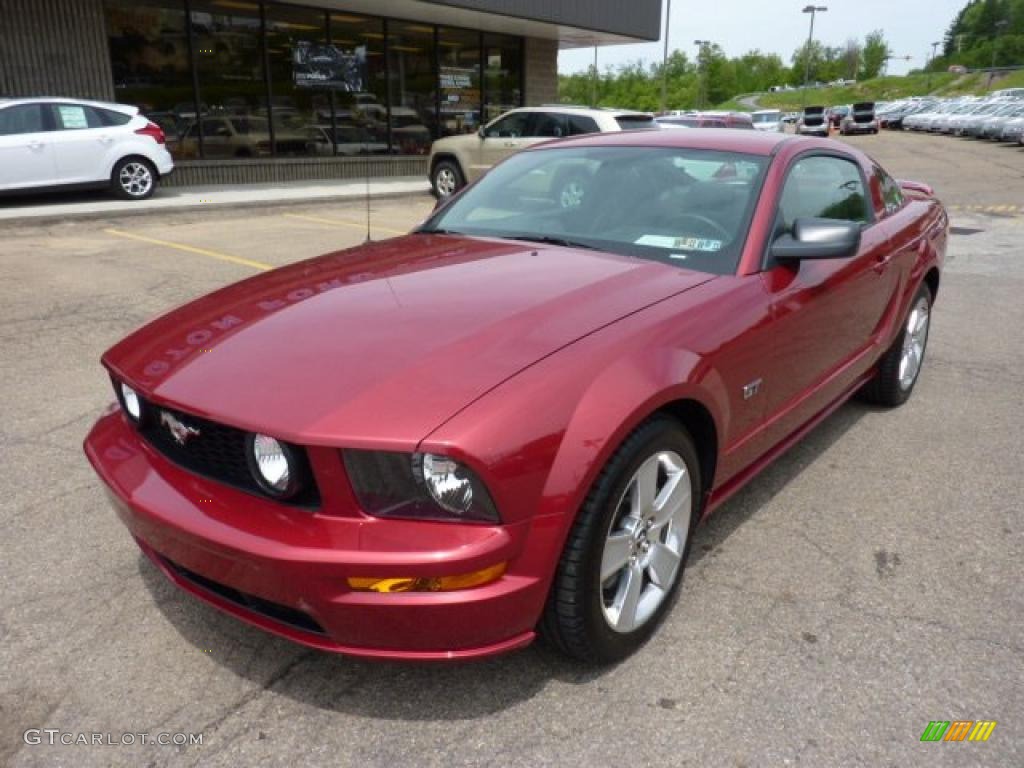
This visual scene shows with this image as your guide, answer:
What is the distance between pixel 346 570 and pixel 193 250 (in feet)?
26.6

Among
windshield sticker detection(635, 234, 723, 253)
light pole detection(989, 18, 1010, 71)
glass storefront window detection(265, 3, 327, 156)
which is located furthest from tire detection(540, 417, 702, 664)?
light pole detection(989, 18, 1010, 71)

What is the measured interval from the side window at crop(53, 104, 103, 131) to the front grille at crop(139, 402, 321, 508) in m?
11.0

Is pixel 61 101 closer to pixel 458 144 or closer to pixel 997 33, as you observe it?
pixel 458 144

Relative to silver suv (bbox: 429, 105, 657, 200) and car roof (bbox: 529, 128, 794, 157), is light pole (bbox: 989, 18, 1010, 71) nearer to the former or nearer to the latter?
silver suv (bbox: 429, 105, 657, 200)

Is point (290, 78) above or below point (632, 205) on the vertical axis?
above

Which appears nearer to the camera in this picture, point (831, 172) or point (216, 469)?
point (216, 469)

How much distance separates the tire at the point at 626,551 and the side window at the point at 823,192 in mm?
1305

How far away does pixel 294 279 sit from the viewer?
3.10m

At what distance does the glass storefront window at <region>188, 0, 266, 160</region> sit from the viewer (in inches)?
580

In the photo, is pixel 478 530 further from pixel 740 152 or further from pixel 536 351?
pixel 740 152

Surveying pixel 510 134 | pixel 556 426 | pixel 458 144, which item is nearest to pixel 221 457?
pixel 556 426

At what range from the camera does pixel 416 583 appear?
1961 millimetres

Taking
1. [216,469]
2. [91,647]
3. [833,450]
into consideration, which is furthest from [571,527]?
[833,450]

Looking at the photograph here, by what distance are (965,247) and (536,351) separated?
10123mm
